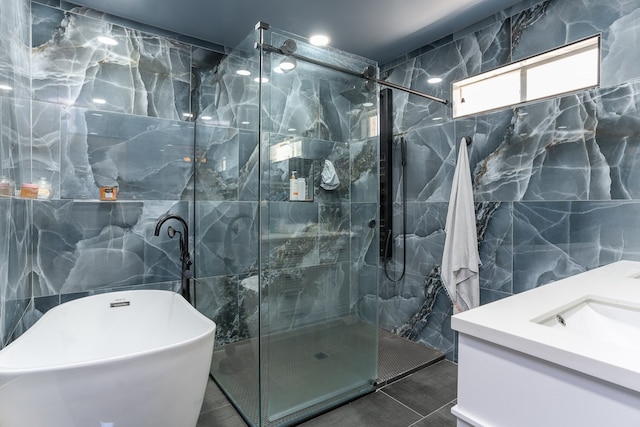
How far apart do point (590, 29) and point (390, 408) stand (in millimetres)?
2656

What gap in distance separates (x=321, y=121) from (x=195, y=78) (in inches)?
51.5

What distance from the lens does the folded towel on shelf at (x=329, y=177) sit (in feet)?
7.36

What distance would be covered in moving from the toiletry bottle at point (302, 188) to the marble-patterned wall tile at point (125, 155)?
114 cm

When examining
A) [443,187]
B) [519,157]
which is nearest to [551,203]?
[519,157]

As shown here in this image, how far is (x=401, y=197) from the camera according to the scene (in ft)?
10.5

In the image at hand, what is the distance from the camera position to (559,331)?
0.85m

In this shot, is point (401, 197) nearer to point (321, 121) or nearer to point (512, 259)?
point (512, 259)

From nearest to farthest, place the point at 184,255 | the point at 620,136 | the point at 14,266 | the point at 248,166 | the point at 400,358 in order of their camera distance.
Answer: the point at 14,266 < the point at 620,136 < the point at 248,166 < the point at 184,255 < the point at 400,358

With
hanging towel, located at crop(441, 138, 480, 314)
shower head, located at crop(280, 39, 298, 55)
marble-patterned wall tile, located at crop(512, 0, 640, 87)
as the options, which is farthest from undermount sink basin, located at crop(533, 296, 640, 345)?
shower head, located at crop(280, 39, 298, 55)

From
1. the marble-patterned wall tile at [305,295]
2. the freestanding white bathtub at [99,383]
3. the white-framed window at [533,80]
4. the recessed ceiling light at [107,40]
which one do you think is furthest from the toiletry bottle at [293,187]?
the recessed ceiling light at [107,40]

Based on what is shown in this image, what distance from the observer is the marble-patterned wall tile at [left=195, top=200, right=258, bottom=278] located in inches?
79.0

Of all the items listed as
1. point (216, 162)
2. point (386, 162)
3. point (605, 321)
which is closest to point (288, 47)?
point (216, 162)

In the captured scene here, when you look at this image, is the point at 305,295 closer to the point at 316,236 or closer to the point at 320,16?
the point at 316,236

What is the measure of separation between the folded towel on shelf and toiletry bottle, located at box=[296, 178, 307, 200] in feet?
0.44
